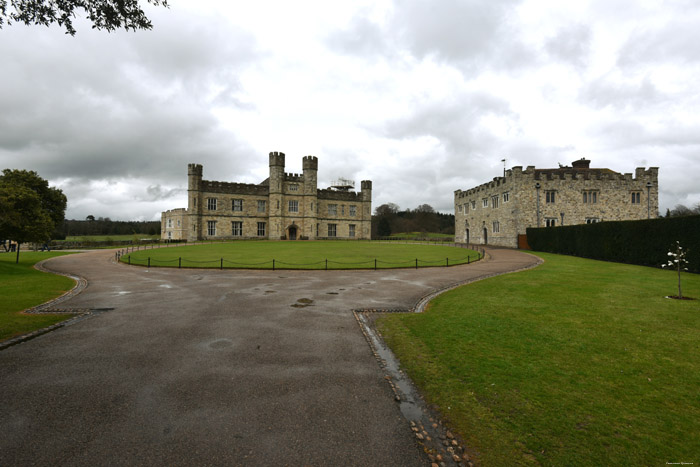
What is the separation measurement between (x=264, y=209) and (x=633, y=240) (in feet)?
162

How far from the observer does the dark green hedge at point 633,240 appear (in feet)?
54.9

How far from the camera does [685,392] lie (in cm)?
448

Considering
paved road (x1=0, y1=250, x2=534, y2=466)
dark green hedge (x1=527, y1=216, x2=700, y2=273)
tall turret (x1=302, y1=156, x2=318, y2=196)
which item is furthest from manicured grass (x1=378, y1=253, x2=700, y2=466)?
tall turret (x1=302, y1=156, x2=318, y2=196)

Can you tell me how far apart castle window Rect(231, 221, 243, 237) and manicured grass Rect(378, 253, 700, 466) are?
163 feet

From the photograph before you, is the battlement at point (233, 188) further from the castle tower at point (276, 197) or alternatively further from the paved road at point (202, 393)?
the paved road at point (202, 393)

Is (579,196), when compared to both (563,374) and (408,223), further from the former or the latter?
(408,223)

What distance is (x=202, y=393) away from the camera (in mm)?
4691

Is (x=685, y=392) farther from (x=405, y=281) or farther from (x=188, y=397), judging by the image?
(x=405, y=281)

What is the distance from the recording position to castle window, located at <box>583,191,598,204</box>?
114ft

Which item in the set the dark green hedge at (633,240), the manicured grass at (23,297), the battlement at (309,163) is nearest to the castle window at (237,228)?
the battlement at (309,163)

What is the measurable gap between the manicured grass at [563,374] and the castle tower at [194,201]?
48990 millimetres

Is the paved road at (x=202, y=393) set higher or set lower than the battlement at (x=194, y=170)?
lower

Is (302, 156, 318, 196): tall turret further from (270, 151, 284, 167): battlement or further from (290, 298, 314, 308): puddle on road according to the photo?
(290, 298, 314, 308): puddle on road

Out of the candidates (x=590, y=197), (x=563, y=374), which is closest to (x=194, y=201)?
(x=590, y=197)
